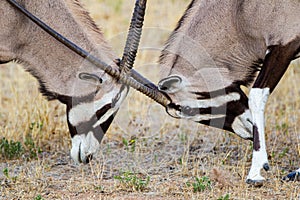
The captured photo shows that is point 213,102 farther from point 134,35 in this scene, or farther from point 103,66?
point 103,66

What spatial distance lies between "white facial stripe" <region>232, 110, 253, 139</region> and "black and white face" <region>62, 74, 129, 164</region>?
1.18 meters

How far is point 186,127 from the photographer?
966 cm

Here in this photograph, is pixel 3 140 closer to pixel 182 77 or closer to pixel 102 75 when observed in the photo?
pixel 102 75

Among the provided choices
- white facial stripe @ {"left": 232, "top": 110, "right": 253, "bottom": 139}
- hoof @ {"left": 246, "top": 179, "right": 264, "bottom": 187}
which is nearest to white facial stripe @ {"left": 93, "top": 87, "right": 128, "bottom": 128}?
white facial stripe @ {"left": 232, "top": 110, "right": 253, "bottom": 139}

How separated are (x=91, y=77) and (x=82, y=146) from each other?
75 centimetres

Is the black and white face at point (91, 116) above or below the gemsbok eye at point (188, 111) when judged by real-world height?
below

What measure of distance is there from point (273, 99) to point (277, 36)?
336cm

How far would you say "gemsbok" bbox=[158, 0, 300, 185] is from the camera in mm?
7270

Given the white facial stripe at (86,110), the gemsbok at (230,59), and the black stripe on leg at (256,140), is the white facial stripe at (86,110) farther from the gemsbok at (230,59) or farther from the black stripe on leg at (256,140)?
the black stripe on leg at (256,140)

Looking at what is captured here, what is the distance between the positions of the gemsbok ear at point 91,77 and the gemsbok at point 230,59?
0.65m

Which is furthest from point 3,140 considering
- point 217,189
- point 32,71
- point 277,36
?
point 277,36

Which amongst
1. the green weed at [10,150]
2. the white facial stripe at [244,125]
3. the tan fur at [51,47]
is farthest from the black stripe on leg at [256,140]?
the green weed at [10,150]

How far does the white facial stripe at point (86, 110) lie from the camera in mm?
7638

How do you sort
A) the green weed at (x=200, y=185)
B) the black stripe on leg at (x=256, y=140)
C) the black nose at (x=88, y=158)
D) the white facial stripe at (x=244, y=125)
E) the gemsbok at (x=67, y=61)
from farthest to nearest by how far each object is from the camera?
the black nose at (x=88, y=158), the gemsbok at (x=67, y=61), the white facial stripe at (x=244, y=125), the black stripe on leg at (x=256, y=140), the green weed at (x=200, y=185)
